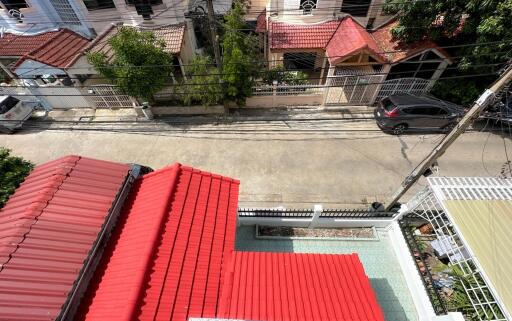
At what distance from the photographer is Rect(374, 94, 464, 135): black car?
575 inches

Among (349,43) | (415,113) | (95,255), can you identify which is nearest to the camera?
(95,255)

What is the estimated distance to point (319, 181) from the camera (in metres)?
13.6

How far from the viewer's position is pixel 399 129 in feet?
50.6

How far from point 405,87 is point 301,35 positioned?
24.7ft

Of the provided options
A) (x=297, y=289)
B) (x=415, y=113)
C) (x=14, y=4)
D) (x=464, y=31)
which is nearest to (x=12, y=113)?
(x=14, y=4)

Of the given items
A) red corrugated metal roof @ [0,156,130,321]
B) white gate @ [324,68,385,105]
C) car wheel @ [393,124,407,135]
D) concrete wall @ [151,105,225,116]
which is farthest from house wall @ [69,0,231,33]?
car wheel @ [393,124,407,135]

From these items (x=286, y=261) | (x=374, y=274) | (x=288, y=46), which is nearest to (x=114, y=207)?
(x=286, y=261)

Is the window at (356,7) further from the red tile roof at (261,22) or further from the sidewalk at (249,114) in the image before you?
the sidewalk at (249,114)

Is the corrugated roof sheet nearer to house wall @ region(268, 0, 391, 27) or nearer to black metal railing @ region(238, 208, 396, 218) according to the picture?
house wall @ region(268, 0, 391, 27)

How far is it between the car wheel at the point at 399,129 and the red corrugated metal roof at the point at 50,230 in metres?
14.6

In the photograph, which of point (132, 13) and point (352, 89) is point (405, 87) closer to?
point (352, 89)

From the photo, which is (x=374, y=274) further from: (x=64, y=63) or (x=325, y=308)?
(x=64, y=63)

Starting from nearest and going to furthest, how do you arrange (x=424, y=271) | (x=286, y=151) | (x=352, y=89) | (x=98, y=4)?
(x=424, y=271) → (x=286, y=151) → (x=352, y=89) → (x=98, y=4)

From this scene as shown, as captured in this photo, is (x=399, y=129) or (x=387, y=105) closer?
(x=387, y=105)
